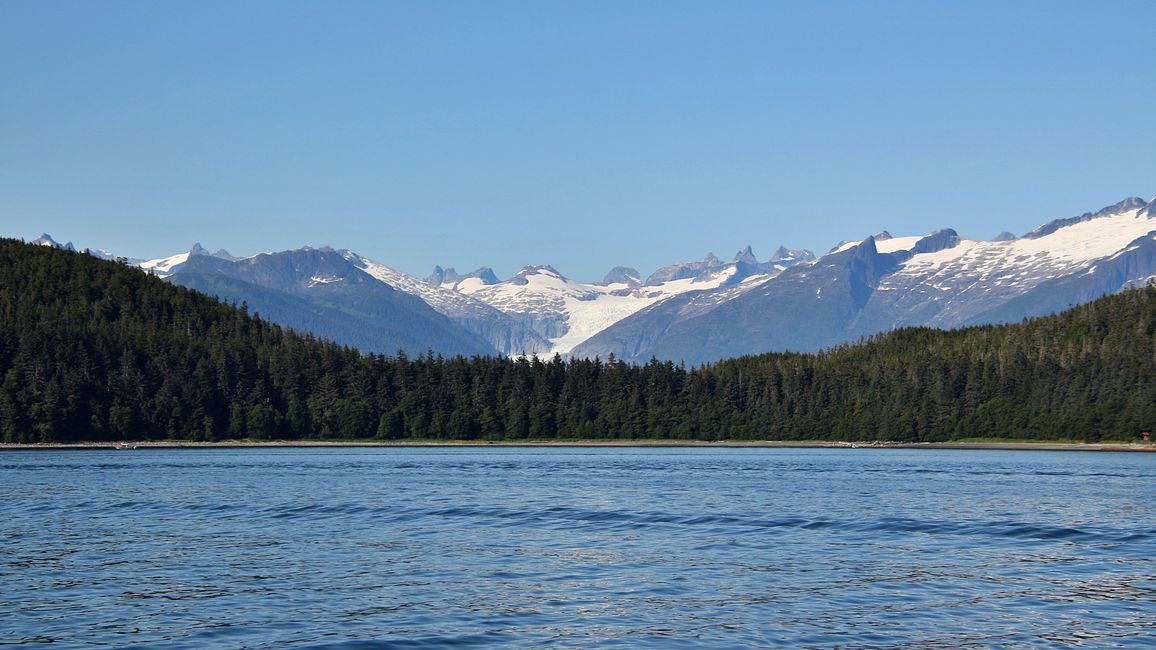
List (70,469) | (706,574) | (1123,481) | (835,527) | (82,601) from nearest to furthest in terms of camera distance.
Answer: (82,601) < (706,574) < (835,527) < (1123,481) < (70,469)

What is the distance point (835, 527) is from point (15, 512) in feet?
172

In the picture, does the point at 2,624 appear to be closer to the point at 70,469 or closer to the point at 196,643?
the point at 196,643

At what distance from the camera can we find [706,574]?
54.1 metres

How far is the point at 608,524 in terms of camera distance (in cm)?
7544

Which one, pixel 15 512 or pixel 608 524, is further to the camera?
pixel 15 512

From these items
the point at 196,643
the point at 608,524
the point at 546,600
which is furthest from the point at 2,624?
the point at 608,524

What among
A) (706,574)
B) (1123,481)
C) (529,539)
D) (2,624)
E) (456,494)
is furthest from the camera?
(1123,481)

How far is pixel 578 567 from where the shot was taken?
56.7m

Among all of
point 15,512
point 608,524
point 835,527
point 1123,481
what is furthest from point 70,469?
point 1123,481

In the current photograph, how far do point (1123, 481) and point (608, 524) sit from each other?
231ft

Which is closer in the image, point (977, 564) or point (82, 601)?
point (82, 601)

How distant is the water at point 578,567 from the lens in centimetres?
4197

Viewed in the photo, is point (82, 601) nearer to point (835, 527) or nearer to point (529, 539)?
point (529, 539)

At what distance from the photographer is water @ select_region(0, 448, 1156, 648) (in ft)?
138
